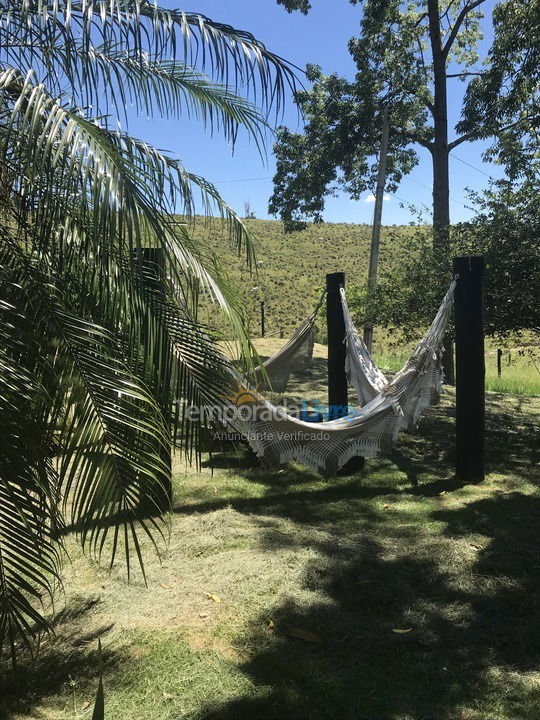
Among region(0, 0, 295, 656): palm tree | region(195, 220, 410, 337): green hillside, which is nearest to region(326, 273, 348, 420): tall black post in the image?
region(0, 0, 295, 656): palm tree

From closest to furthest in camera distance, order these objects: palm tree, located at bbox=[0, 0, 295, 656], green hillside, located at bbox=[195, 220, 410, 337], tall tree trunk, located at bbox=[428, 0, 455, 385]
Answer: palm tree, located at bbox=[0, 0, 295, 656] < tall tree trunk, located at bbox=[428, 0, 455, 385] < green hillside, located at bbox=[195, 220, 410, 337]

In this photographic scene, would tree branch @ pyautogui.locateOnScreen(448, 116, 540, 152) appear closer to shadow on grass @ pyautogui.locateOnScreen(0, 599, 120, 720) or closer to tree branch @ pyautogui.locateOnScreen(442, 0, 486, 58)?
tree branch @ pyautogui.locateOnScreen(442, 0, 486, 58)

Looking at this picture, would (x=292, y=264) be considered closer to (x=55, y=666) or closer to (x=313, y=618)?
(x=313, y=618)

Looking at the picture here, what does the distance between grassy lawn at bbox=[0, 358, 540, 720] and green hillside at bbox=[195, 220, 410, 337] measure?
12.4m

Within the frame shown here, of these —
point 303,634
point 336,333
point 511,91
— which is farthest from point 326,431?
point 511,91

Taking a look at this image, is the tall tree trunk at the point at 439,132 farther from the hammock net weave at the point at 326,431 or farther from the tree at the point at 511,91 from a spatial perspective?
the hammock net weave at the point at 326,431

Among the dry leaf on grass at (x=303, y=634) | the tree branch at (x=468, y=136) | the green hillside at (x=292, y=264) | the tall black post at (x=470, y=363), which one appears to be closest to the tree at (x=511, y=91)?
the tree branch at (x=468, y=136)

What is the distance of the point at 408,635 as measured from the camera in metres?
1.98

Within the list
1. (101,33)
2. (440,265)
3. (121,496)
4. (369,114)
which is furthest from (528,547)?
(369,114)

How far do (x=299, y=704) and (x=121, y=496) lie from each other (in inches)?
30.7

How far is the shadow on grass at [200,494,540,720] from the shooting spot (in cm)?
163

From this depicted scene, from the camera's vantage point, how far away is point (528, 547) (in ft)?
8.64

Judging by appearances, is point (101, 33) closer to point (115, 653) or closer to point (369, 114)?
point (115, 653)

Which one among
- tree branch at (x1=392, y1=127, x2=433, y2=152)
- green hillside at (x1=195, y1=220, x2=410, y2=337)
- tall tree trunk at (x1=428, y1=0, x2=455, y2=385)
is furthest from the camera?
green hillside at (x1=195, y1=220, x2=410, y2=337)
